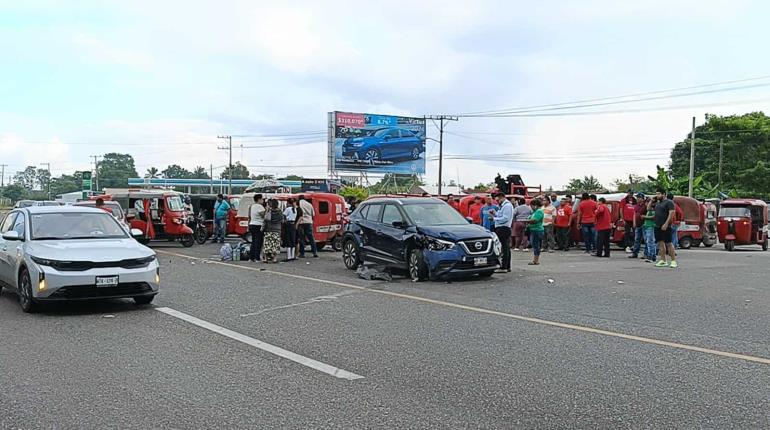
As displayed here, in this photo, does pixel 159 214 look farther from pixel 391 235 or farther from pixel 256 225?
pixel 391 235

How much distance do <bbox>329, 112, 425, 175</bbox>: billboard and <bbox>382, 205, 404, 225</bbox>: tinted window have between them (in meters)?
37.9

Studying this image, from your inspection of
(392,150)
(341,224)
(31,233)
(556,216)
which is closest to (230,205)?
(341,224)

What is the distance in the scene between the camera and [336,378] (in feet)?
21.1

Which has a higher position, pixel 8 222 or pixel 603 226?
pixel 8 222

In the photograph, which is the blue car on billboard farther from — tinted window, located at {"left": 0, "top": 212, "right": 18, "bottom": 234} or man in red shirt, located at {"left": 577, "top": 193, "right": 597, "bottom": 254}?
tinted window, located at {"left": 0, "top": 212, "right": 18, "bottom": 234}

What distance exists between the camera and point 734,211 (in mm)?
25141

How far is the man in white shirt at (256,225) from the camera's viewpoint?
18.5 metres

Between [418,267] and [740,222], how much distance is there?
16025mm

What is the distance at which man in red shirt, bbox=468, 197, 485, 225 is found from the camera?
24.1 metres

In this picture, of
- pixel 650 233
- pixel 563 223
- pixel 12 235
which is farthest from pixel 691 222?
pixel 12 235

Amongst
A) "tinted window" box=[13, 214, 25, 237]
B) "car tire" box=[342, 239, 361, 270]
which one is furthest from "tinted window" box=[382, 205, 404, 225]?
"tinted window" box=[13, 214, 25, 237]

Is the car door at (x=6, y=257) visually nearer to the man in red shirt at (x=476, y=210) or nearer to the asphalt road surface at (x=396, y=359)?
the asphalt road surface at (x=396, y=359)

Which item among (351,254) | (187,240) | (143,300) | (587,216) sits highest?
(587,216)

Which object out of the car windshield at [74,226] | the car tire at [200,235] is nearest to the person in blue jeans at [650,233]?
the car windshield at [74,226]
